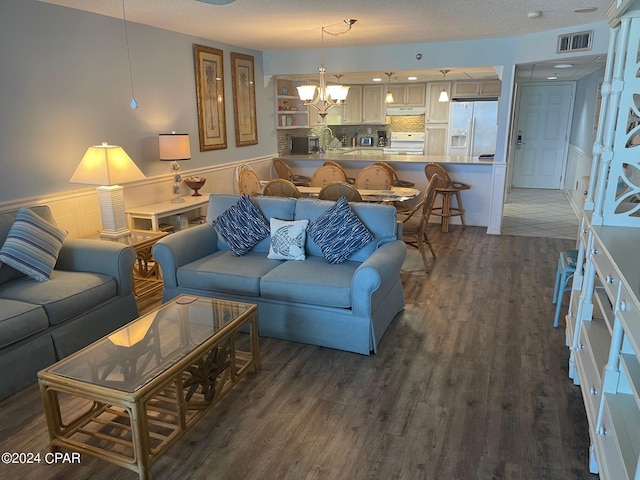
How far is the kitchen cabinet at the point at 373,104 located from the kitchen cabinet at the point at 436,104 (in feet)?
2.97

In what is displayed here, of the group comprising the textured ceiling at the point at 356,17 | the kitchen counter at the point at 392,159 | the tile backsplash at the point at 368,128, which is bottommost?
the kitchen counter at the point at 392,159

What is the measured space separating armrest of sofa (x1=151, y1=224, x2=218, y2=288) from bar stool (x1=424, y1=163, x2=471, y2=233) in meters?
3.47

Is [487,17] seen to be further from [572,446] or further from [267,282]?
[572,446]

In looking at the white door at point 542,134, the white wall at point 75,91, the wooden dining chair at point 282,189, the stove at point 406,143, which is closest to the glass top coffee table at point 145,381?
the white wall at point 75,91

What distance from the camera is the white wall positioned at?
3449 millimetres

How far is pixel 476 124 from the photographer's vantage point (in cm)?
815

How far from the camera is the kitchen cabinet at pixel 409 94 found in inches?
354

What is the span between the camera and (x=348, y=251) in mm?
3438

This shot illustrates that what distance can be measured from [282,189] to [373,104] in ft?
17.8

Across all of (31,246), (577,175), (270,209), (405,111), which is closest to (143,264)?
(31,246)

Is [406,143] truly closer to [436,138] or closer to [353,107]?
[436,138]

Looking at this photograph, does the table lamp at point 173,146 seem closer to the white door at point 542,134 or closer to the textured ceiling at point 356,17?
the textured ceiling at point 356,17

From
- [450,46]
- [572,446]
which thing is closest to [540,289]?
[572,446]

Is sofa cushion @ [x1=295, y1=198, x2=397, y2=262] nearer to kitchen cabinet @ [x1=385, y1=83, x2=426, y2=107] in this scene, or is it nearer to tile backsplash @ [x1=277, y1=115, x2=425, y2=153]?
tile backsplash @ [x1=277, y1=115, x2=425, y2=153]
